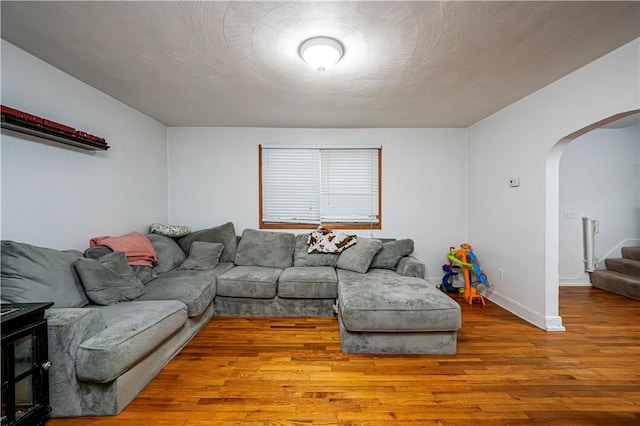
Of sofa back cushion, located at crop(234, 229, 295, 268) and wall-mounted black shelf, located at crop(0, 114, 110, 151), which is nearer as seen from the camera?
wall-mounted black shelf, located at crop(0, 114, 110, 151)

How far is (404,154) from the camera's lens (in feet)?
12.9

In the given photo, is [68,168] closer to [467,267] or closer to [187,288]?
[187,288]

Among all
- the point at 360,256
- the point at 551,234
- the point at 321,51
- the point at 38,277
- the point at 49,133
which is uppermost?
the point at 321,51

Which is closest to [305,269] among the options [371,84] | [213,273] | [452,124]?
[213,273]

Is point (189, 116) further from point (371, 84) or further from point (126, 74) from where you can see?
point (371, 84)

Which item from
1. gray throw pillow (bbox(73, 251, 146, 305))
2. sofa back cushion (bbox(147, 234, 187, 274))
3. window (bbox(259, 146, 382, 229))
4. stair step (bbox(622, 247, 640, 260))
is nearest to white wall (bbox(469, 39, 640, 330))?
window (bbox(259, 146, 382, 229))

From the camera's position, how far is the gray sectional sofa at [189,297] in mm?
1521

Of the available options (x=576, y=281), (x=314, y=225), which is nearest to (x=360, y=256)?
(x=314, y=225)

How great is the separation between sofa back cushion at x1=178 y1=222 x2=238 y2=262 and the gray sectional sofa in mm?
14

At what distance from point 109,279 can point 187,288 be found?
1.98 ft

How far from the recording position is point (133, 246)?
2662 mm

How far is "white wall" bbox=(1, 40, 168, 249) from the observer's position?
6.20ft

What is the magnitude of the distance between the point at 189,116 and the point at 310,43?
232 centimetres

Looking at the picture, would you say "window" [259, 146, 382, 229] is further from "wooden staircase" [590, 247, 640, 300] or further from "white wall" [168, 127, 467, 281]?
"wooden staircase" [590, 247, 640, 300]
